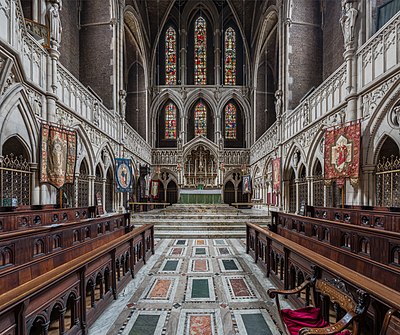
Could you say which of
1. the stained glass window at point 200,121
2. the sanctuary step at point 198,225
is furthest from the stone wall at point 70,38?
the stained glass window at point 200,121

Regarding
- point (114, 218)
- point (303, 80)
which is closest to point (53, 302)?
point (114, 218)

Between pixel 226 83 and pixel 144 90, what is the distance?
24.1 ft

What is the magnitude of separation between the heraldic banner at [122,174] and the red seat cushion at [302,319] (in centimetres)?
1185

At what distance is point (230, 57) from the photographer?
80.9 feet

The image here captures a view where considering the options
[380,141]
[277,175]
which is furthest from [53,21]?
[277,175]

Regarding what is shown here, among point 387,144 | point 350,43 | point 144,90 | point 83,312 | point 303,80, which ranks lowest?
point 83,312

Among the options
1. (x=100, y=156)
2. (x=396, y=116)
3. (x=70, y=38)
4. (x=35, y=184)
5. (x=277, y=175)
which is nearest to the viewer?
(x=396, y=116)

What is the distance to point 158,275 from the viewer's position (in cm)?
518

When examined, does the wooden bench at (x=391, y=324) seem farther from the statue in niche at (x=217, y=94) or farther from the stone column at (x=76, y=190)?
the statue in niche at (x=217, y=94)

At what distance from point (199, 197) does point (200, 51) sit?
1393cm

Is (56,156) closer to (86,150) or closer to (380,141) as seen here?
(86,150)

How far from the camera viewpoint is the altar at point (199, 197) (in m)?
18.8

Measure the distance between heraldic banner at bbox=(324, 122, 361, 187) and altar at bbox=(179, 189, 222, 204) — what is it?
10768mm

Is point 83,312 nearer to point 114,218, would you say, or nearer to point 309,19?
point 114,218
